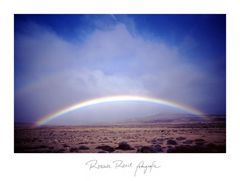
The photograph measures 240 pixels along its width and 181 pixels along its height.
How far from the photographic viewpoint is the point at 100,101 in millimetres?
4602

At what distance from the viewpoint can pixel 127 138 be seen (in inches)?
173

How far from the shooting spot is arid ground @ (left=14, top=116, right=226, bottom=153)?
3.85 metres

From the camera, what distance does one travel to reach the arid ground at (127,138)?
3.85 metres
